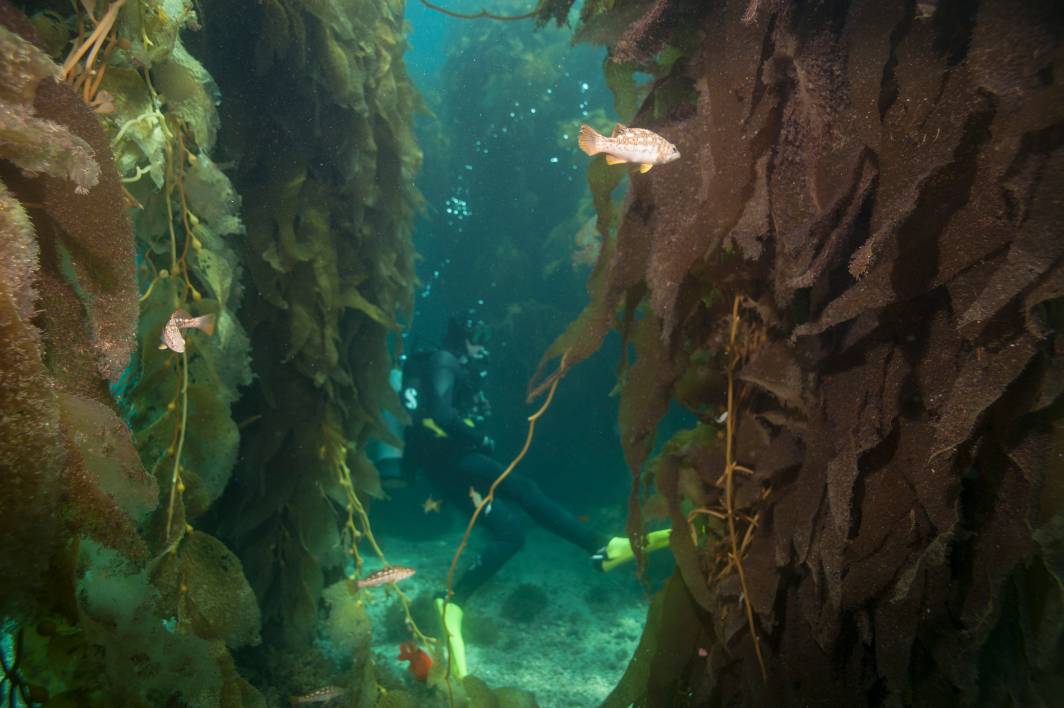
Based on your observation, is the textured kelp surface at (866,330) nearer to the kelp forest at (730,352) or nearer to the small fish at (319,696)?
the kelp forest at (730,352)

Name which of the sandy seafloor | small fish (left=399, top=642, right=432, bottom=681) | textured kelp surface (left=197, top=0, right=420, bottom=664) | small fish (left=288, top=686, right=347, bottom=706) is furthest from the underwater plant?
small fish (left=399, top=642, right=432, bottom=681)

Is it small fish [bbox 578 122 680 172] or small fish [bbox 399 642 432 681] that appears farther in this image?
small fish [bbox 399 642 432 681]

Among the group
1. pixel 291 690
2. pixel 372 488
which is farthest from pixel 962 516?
pixel 291 690

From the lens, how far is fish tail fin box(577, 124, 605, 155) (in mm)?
1700

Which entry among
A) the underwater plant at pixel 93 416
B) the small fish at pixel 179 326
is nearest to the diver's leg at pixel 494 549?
the underwater plant at pixel 93 416

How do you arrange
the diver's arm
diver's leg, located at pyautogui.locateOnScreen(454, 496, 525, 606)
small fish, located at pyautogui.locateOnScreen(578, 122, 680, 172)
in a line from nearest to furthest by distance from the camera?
small fish, located at pyautogui.locateOnScreen(578, 122, 680, 172) < diver's leg, located at pyautogui.locateOnScreen(454, 496, 525, 606) < the diver's arm

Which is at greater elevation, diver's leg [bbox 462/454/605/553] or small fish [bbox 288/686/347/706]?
small fish [bbox 288/686/347/706]

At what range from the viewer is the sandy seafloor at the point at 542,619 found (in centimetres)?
514

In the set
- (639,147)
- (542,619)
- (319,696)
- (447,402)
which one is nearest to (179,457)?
(639,147)

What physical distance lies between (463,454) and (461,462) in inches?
4.8

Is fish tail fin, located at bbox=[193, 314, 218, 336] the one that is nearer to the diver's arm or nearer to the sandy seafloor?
the sandy seafloor

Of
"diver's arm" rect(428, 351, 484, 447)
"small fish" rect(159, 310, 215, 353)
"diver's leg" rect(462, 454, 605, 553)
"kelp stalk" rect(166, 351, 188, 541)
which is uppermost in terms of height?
"small fish" rect(159, 310, 215, 353)

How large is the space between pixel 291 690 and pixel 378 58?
4241mm

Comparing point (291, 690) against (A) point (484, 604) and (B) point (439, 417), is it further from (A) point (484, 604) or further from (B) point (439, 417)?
(A) point (484, 604)
